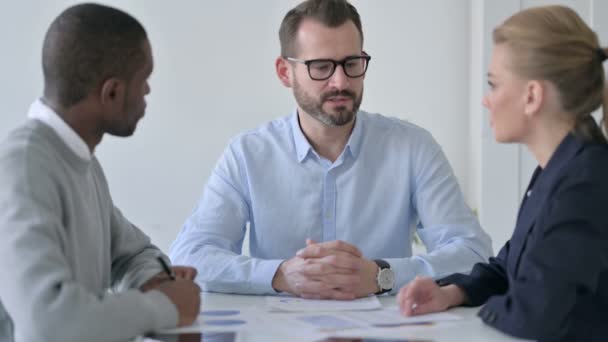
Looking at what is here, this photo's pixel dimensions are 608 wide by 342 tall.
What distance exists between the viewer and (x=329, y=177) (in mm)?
2215

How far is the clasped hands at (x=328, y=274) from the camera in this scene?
1722mm

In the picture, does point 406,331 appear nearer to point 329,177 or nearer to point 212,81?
point 329,177

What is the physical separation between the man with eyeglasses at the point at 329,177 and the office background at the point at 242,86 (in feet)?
3.83

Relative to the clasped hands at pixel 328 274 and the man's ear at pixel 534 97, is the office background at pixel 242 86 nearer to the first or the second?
the clasped hands at pixel 328 274

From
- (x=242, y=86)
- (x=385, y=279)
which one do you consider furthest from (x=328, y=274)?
(x=242, y=86)

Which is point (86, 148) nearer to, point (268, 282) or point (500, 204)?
point (268, 282)

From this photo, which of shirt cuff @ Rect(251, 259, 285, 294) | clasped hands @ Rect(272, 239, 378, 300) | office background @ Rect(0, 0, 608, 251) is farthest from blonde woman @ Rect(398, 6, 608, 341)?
office background @ Rect(0, 0, 608, 251)

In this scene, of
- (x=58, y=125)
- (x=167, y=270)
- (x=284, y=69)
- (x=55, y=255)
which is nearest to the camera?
(x=55, y=255)

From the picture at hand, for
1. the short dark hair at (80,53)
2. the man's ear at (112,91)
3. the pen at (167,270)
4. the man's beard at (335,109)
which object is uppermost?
the short dark hair at (80,53)

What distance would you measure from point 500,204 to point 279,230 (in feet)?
5.07

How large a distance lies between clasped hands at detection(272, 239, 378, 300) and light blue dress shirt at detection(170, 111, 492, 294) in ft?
1.11

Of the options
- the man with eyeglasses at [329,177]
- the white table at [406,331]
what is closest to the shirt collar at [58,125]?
the white table at [406,331]

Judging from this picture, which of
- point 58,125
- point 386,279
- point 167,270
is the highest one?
point 58,125

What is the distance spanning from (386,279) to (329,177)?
498 mm
